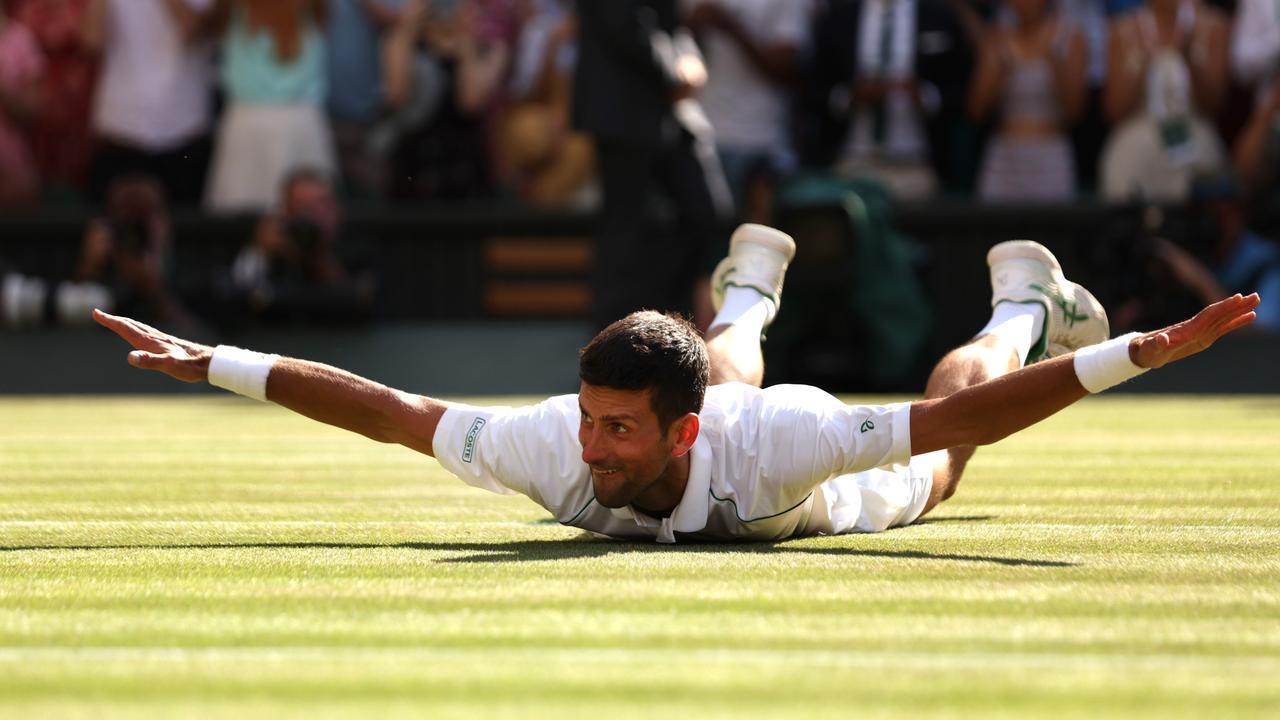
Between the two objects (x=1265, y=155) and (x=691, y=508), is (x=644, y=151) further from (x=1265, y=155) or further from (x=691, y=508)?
(x=691, y=508)

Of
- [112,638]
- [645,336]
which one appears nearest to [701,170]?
[645,336]

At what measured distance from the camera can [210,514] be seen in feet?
20.1

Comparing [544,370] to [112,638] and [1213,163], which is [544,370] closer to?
[1213,163]

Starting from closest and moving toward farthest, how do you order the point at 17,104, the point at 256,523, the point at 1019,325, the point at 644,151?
the point at 256,523 → the point at 1019,325 → the point at 644,151 → the point at 17,104

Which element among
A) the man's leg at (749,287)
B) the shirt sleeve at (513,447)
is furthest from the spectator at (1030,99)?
the shirt sleeve at (513,447)

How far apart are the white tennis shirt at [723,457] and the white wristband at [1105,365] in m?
0.43

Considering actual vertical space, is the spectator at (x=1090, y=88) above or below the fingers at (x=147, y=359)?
above

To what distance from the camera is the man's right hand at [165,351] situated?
503 cm

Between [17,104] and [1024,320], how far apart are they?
990 cm

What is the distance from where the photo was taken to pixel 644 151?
37.0 ft

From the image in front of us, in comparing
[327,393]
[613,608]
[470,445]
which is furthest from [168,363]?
[613,608]

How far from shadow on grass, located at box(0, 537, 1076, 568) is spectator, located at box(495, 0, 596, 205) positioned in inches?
342

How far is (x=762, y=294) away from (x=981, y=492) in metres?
1.02

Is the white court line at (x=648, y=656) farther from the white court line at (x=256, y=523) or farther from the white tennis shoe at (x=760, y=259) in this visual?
the white tennis shoe at (x=760, y=259)
